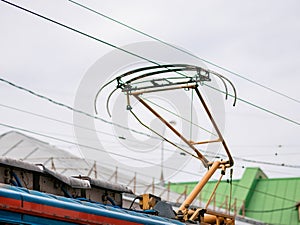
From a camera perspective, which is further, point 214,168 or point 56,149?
point 56,149

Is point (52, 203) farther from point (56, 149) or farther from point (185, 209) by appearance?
point (56, 149)

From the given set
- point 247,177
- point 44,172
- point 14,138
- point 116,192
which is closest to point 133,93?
point 116,192

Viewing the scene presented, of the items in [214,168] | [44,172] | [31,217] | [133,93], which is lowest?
[31,217]

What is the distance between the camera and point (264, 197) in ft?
160

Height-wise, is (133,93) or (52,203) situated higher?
(133,93)

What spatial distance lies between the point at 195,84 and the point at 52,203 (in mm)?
5662

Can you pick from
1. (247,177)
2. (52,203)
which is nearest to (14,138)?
(247,177)

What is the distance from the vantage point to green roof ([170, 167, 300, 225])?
46.4 metres

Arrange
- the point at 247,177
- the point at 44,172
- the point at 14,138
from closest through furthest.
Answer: the point at 44,172, the point at 14,138, the point at 247,177

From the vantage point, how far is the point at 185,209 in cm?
1437

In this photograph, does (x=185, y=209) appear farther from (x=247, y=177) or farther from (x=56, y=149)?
(x=247, y=177)

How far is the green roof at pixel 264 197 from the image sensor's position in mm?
46375

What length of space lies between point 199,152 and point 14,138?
32660 millimetres

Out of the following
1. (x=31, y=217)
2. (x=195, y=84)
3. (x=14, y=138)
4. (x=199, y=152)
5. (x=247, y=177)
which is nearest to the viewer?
(x=31, y=217)
